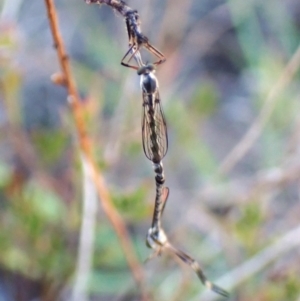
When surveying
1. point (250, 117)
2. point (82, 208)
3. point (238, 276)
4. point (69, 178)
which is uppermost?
point (250, 117)

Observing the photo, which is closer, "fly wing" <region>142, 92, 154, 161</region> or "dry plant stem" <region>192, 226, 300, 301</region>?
"fly wing" <region>142, 92, 154, 161</region>

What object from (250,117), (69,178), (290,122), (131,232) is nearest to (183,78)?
(250,117)

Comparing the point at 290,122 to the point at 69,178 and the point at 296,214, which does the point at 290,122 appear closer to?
the point at 296,214

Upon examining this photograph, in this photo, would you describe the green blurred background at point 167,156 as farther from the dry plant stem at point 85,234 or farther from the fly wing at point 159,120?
the fly wing at point 159,120

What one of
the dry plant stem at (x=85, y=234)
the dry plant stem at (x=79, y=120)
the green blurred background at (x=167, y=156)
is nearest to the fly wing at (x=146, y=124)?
the dry plant stem at (x=79, y=120)

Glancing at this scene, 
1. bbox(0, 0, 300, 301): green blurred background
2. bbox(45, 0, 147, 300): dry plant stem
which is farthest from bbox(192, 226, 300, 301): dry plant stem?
bbox(45, 0, 147, 300): dry plant stem

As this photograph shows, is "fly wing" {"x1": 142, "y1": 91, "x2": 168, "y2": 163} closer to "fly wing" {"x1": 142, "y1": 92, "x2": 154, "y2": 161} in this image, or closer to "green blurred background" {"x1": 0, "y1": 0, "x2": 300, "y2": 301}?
"fly wing" {"x1": 142, "y1": 92, "x2": 154, "y2": 161}

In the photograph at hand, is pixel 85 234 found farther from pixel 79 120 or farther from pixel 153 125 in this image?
pixel 153 125
